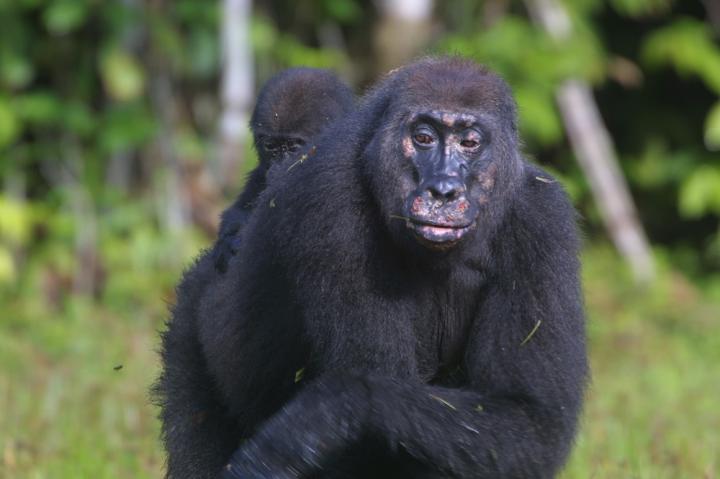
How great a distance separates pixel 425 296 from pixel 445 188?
0.49m

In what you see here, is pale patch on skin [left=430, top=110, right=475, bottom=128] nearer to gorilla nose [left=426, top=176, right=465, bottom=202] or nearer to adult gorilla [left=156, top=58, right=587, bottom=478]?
adult gorilla [left=156, top=58, right=587, bottom=478]

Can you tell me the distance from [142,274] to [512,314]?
20.7 ft

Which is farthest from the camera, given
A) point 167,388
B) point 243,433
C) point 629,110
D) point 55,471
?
point 629,110

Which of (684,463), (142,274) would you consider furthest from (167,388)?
(142,274)

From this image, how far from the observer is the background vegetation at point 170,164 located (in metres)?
9.51

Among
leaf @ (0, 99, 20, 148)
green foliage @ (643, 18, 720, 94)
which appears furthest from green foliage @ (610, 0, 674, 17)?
leaf @ (0, 99, 20, 148)

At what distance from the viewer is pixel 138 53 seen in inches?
433

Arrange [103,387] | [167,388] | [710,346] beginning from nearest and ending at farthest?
1. [167,388]
2. [103,387]
3. [710,346]

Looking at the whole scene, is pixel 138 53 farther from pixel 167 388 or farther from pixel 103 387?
pixel 167 388

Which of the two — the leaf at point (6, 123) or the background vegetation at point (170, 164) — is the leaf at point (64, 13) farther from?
the leaf at point (6, 123)

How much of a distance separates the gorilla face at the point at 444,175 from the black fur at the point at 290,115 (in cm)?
155

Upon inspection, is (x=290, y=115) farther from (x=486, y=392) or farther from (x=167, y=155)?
(x=167, y=155)

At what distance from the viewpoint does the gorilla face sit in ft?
14.0

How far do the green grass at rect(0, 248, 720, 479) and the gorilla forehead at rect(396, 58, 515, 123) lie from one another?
172 centimetres
